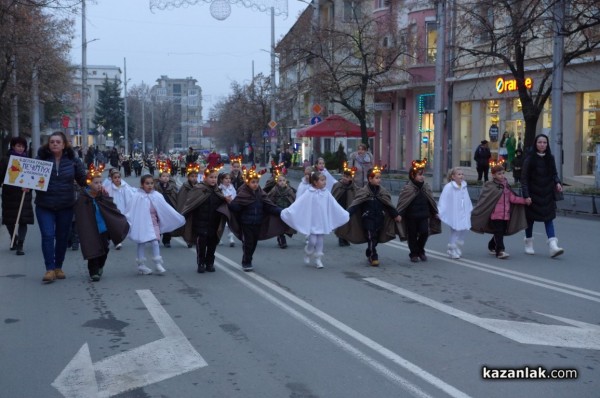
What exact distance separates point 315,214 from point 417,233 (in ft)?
5.49

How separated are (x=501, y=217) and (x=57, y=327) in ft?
24.0

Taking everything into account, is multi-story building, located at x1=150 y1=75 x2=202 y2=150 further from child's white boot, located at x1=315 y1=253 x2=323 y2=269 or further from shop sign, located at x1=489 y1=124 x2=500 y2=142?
child's white boot, located at x1=315 y1=253 x2=323 y2=269

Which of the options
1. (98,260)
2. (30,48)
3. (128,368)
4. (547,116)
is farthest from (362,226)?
(547,116)

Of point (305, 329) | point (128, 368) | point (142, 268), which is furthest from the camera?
point (142, 268)

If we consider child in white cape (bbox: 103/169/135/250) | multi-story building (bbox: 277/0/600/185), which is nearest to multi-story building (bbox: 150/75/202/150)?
multi-story building (bbox: 277/0/600/185)

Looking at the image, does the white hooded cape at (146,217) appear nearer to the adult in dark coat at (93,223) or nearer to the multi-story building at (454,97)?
Result: the adult in dark coat at (93,223)

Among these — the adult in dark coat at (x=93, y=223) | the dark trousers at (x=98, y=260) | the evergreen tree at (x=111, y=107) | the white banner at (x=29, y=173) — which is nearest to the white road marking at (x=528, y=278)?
the adult in dark coat at (x=93, y=223)

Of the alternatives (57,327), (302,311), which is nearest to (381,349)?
Answer: (302,311)

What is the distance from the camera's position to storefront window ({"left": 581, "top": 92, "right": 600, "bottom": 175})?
2983 cm

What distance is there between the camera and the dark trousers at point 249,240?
1172 cm

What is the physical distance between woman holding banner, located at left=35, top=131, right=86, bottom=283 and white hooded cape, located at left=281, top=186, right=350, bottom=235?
324 centimetres

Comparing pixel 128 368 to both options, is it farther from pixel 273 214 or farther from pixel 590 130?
pixel 590 130

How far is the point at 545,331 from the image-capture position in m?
7.54

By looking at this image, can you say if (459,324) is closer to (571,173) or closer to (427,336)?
(427,336)
